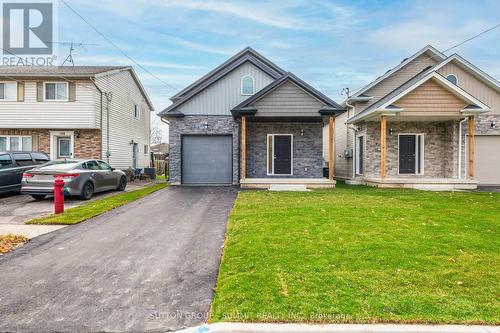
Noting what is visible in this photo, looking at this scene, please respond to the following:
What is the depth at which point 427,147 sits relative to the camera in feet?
52.0

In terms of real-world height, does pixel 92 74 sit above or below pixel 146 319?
above

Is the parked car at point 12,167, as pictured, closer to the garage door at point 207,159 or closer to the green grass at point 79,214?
the green grass at point 79,214

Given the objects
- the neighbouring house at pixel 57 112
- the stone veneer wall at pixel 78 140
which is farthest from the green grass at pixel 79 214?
the neighbouring house at pixel 57 112

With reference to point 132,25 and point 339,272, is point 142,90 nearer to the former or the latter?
point 132,25

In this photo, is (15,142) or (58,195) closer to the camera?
(58,195)

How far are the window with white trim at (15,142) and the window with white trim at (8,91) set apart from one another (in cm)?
207

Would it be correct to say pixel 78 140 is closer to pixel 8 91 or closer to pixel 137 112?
pixel 8 91

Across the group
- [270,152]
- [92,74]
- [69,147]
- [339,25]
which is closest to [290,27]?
[339,25]

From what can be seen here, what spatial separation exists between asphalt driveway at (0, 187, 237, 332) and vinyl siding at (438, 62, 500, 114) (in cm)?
1507

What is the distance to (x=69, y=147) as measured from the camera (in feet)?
59.6

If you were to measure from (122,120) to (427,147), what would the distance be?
18.1 m

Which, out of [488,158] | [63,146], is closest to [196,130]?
[63,146]

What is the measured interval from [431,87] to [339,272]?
502 inches

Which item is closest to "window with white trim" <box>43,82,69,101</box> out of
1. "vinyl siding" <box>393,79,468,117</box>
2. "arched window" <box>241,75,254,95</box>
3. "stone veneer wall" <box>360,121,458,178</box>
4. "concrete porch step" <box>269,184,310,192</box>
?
"arched window" <box>241,75,254,95</box>
